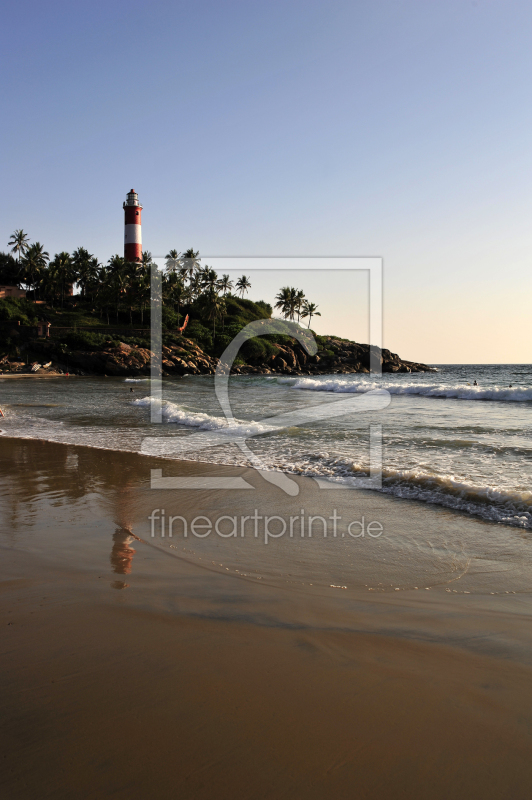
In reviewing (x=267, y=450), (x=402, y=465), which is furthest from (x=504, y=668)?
(x=267, y=450)

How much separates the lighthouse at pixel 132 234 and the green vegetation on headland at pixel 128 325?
194cm

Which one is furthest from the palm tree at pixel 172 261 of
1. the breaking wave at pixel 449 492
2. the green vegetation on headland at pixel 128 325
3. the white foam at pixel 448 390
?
the breaking wave at pixel 449 492

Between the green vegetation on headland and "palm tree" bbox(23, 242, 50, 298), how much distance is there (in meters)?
0.16

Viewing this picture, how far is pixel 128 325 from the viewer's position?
6650 cm

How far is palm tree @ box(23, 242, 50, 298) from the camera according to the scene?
70375 millimetres

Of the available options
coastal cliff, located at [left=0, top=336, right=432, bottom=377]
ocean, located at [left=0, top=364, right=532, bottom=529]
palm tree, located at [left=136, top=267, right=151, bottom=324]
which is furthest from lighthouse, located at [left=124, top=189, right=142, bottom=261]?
ocean, located at [left=0, top=364, right=532, bottom=529]

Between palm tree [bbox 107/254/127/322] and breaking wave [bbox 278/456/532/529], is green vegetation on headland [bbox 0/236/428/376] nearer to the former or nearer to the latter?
palm tree [bbox 107/254/127/322]

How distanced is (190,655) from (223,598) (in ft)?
2.74

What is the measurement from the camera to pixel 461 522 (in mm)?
5621

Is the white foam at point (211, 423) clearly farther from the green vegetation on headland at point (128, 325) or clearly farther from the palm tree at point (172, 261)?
the palm tree at point (172, 261)

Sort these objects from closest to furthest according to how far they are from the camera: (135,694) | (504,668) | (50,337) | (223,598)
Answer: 1. (135,694)
2. (504,668)
3. (223,598)
4. (50,337)

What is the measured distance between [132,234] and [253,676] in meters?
73.7

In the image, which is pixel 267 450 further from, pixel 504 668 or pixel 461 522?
pixel 504 668

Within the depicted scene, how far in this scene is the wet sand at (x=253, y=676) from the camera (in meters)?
1.95
